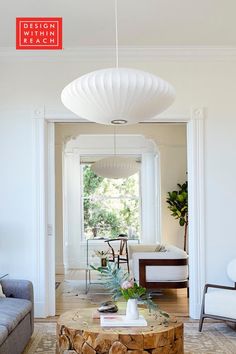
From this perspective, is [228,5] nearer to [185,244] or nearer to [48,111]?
[48,111]

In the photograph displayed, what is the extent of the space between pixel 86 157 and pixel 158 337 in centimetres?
746

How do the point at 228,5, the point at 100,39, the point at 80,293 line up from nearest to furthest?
the point at 228,5
the point at 100,39
the point at 80,293

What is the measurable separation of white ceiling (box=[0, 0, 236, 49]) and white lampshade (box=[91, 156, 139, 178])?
12.1 feet

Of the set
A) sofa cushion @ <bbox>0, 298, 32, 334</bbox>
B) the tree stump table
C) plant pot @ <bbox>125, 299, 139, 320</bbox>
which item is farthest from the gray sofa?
plant pot @ <bbox>125, 299, 139, 320</bbox>

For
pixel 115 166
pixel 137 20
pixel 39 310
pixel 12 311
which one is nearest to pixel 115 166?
pixel 115 166

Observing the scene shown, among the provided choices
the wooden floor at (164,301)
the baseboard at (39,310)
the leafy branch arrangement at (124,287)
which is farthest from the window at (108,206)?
the leafy branch arrangement at (124,287)

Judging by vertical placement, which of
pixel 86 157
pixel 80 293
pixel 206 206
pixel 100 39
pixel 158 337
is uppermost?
pixel 100 39

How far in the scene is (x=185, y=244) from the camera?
8.65 m

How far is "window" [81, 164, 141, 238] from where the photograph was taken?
10352 millimetres

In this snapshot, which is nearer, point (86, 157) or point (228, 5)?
point (228, 5)

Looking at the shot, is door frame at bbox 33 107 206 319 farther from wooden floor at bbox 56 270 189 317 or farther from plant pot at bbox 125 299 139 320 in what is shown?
plant pot at bbox 125 299 139 320

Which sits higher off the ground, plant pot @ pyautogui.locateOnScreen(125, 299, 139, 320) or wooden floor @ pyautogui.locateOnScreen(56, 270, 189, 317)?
plant pot @ pyautogui.locateOnScreen(125, 299, 139, 320)

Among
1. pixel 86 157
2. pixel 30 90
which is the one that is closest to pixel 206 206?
pixel 30 90

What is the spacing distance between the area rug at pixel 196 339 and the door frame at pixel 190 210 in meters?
0.41
